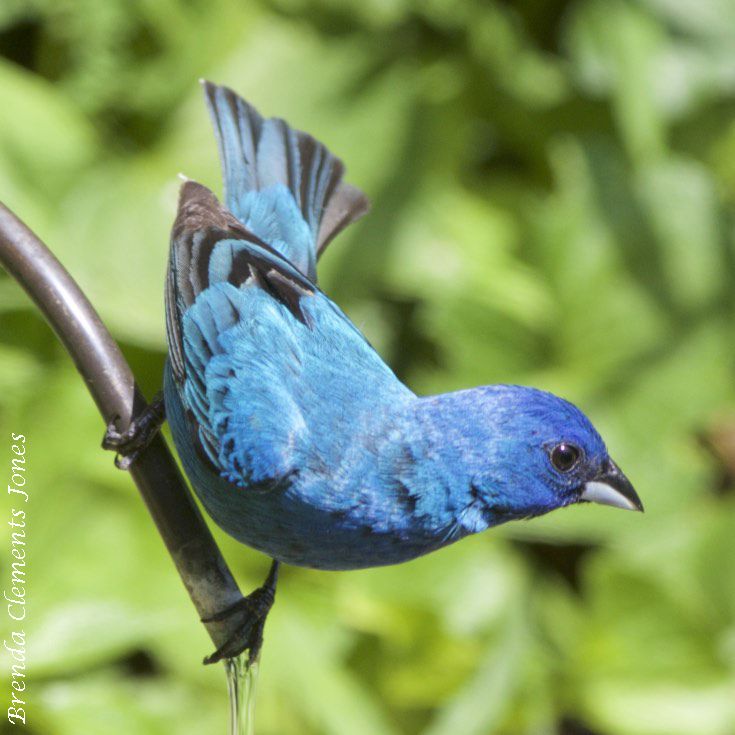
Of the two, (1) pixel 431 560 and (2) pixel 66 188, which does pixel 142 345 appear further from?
(1) pixel 431 560

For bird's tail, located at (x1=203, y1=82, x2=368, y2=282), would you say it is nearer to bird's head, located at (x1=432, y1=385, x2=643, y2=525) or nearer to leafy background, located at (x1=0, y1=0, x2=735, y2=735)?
bird's head, located at (x1=432, y1=385, x2=643, y2=525)

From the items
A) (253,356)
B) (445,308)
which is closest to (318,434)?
(253,356)

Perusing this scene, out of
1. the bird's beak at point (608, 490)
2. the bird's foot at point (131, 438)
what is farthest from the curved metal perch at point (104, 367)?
the bird's beak at point (608, 490)

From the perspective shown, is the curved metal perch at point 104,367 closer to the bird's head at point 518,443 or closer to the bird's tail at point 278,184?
the bird's head at point 518,443

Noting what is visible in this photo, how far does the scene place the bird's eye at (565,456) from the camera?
6.01 ft

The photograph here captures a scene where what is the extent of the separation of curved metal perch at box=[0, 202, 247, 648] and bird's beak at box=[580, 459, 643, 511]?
1.84 feet

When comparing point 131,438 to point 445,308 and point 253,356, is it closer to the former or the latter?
point 253,356

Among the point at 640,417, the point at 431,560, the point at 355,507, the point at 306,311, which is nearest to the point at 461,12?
the point at 640,417

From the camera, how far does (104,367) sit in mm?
1644

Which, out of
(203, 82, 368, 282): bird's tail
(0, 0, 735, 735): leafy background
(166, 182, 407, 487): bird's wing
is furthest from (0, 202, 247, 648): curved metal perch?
(0, 0, 735, 735): leafy background

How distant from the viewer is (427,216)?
352 cm

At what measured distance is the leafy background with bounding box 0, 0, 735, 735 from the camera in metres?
2.99

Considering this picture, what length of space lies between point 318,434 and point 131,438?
27 centimetres

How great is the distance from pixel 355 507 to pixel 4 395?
4.84ft
